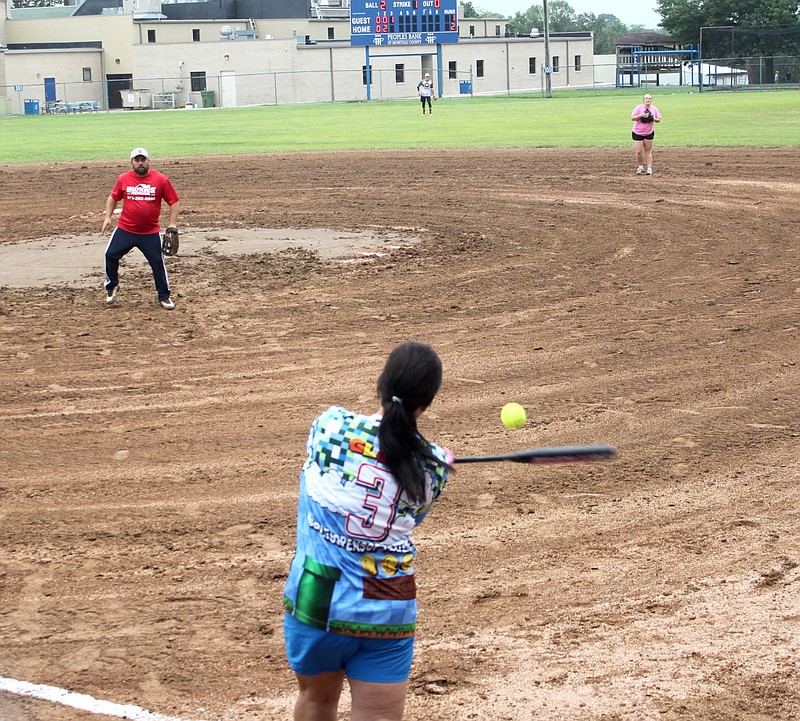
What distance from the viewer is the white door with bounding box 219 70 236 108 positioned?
82500 millimetres

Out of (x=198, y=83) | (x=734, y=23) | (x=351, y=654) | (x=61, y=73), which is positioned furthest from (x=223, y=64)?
(x=351, y=654)

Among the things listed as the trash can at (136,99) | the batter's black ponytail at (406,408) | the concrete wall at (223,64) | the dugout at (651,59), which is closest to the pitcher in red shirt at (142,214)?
the batter's black ponytail at (406,408)

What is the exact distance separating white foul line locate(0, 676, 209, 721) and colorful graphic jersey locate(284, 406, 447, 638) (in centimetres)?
150

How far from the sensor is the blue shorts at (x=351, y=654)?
13.3 feet

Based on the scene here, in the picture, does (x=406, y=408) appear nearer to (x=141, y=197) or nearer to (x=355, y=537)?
(x=355, y=537)

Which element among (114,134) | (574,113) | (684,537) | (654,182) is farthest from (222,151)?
(684,537)

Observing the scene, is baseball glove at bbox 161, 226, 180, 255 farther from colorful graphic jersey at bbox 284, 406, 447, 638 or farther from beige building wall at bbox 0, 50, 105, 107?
beige building wall at bbox 0, 50, 105, 107

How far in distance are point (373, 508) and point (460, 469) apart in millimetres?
4477

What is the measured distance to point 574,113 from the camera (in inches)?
1949

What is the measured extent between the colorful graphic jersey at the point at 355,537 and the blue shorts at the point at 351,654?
0.04 metres

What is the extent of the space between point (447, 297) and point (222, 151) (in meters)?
22.9

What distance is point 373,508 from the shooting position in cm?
403

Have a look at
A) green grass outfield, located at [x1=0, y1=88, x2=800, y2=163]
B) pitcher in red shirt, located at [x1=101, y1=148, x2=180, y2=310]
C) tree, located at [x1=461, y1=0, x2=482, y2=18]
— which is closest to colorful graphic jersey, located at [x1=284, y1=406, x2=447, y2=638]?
pitcher in red shirt, located at [x1=101, y1=148, x2=180, y2=310]

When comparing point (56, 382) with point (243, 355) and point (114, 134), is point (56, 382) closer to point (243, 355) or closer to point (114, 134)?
point (243, 355)
